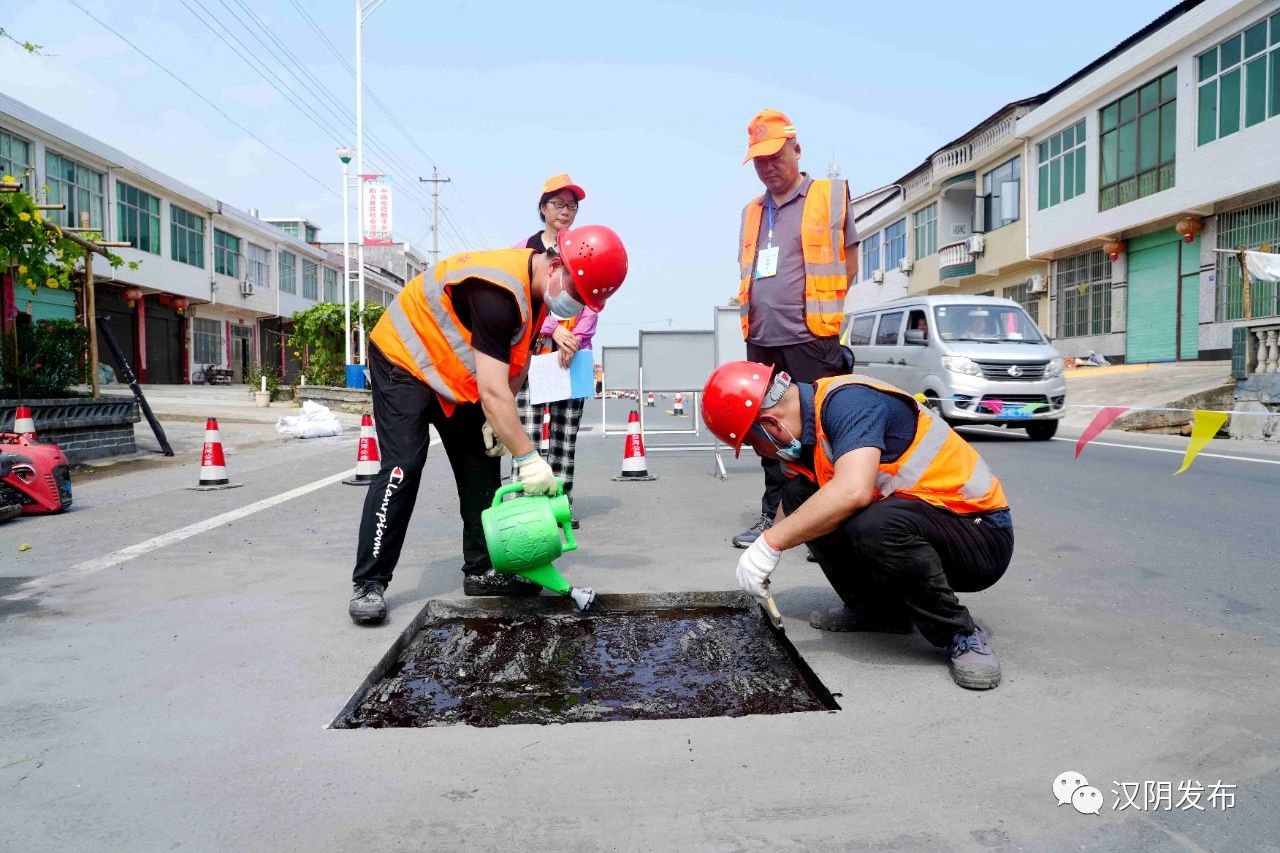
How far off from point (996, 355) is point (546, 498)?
9.83 metres

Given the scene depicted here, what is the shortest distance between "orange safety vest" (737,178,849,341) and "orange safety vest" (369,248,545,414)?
1747 mm

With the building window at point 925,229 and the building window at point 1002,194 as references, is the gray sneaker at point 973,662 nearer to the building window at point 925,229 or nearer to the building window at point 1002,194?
the building window at point 1002,194

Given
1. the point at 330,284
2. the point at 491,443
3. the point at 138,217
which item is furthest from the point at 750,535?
the point at 330,284

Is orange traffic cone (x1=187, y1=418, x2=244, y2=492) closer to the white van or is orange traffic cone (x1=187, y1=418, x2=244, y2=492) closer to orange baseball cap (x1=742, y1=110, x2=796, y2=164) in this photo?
orange baseball cap (x1=742, y1=110, x2=796, y2=164)

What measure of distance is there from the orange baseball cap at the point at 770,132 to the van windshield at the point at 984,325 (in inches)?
336

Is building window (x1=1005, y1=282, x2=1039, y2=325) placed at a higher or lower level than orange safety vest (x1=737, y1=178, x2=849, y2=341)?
higher

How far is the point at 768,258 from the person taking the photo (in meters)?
5.00

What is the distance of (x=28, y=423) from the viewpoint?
7.93m

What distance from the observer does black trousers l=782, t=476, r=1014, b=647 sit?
2805mm

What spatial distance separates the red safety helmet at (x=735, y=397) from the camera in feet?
9.61

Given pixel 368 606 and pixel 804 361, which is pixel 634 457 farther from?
pixel 368 606

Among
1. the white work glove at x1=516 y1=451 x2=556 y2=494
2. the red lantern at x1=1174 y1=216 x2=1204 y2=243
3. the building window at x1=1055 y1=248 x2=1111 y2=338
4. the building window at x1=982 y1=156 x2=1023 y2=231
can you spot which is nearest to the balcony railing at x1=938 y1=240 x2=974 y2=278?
the building window at x1=982 y1=156 x2=1023 y2=231

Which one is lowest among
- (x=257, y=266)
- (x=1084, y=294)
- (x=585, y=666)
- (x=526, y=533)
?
(x=585, y=666)

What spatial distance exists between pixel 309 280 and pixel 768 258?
49.0 meters
